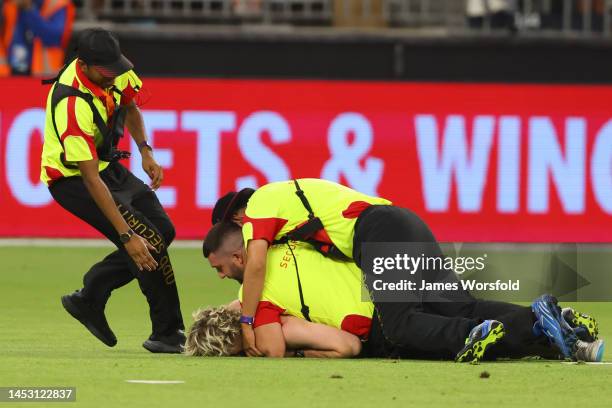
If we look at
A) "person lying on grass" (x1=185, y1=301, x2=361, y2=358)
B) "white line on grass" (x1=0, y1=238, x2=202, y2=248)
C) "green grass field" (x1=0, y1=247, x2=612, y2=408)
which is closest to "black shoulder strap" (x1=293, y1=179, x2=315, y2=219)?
"person lying on grass" (x1=185, y1=301, x2=361, y2=358)

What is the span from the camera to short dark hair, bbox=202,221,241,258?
31.3ft

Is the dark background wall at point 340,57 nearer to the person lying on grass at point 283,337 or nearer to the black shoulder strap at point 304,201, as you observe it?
the black shoulder strap at point 304,201

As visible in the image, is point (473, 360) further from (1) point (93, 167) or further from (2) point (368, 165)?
(2) point (368, 165)

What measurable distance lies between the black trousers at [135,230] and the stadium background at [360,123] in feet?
5.07

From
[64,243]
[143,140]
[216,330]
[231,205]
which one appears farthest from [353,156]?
[216,330]

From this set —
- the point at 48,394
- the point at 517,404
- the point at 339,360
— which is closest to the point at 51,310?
the point at 339,360

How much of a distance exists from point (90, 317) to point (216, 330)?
3.70 ft

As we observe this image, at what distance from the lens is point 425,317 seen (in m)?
9.09

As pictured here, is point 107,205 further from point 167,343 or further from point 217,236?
point 167,343

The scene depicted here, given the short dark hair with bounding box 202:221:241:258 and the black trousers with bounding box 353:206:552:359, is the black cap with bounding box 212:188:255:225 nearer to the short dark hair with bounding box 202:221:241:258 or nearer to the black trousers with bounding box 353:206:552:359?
the short dark hair with bounding box 202:221:241:258

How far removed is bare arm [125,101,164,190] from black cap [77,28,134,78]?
2.18 feet

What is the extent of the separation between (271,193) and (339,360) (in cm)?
103

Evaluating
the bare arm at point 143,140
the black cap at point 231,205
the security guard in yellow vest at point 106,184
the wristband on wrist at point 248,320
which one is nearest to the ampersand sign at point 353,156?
the bare arm at point 143,140

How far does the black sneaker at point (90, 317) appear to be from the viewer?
1016cm
